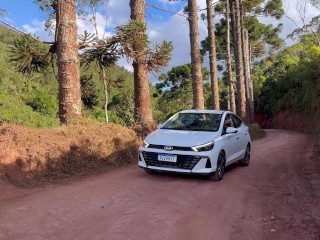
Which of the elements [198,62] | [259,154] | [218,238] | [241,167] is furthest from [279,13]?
[218,238]

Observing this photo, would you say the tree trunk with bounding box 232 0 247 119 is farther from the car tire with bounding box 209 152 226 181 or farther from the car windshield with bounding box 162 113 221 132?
the car tire with bounding box 209 152 226 181

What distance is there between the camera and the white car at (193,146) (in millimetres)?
8570

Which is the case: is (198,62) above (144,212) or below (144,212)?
A: above

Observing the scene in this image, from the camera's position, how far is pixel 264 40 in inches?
1812

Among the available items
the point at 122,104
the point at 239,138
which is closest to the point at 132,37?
the point at 239,138

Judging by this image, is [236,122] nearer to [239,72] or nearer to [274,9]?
[239,72]

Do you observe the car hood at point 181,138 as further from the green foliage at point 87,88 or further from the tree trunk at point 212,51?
the tree trunk at point 212,51

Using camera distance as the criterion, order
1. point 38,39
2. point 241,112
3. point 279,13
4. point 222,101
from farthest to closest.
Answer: point 222,101, point 279,13, point 241,112, point 38,39

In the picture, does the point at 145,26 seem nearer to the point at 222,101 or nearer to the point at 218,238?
the point at 218,238

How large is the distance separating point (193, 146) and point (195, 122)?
158cm

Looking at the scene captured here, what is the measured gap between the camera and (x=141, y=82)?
49.0 ft

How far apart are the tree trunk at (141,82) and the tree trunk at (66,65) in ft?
10.5

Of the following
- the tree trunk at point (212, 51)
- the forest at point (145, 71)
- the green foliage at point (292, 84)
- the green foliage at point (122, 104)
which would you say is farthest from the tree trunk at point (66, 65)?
the green foliage at point (122, 104)

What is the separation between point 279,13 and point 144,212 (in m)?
32.3
